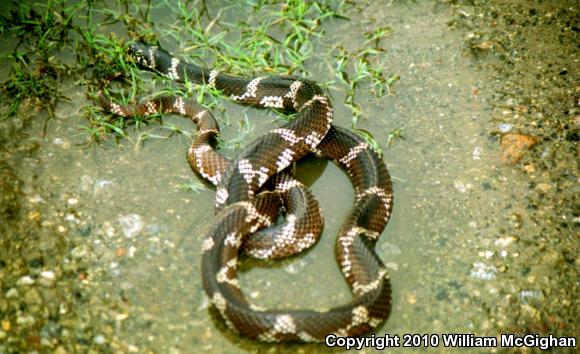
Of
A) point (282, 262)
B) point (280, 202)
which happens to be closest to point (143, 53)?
point (280, 202)

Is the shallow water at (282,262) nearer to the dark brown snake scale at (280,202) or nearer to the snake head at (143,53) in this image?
the dark brown snake scale at (280,202)

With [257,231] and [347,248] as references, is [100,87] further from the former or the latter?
[347,248]

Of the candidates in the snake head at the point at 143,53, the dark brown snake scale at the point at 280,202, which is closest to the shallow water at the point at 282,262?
the dark brown snake scale at the point at 280,202

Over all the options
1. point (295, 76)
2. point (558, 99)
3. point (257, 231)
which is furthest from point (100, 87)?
point (558, 99)

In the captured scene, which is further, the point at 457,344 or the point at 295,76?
the point at 295,76

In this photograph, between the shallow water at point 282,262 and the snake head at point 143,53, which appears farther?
the snake head at point 143,53

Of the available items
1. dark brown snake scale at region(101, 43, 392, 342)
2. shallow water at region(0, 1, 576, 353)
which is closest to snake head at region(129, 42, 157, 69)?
dark brown snake scale at region(101, 43, 392, 342)
